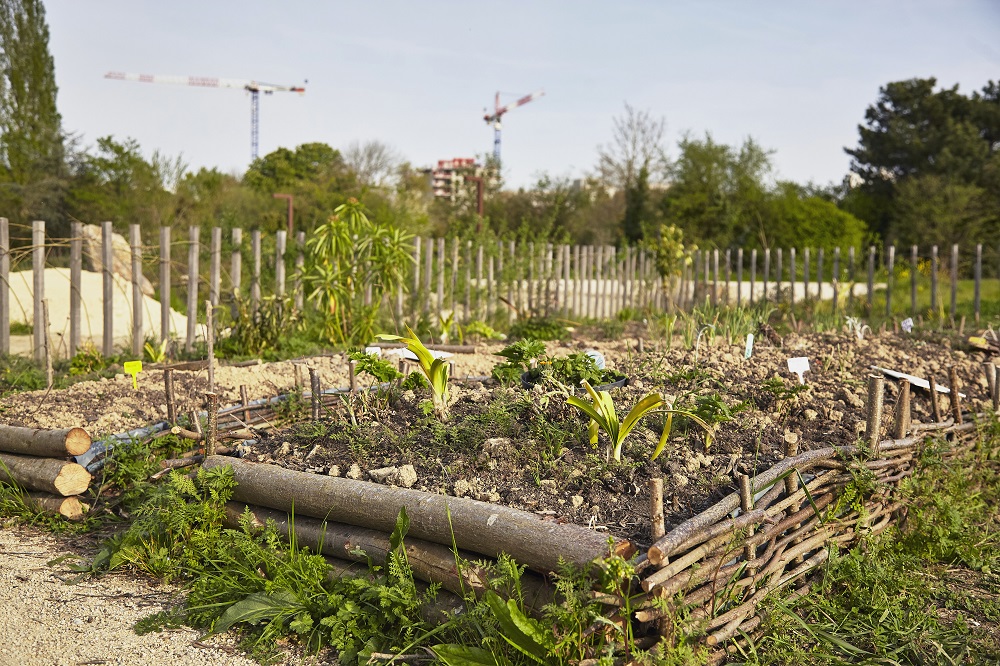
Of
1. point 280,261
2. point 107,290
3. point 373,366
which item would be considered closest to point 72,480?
point 373,366

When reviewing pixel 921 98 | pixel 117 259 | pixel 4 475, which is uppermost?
pixel 921 98

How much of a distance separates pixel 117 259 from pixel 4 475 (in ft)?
27.8

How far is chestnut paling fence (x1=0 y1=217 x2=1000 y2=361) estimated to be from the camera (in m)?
7.36

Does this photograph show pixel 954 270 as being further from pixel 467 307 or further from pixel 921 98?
pixel 921 98

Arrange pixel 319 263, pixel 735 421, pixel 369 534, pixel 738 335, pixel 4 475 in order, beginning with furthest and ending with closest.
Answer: pixel 319 263, pixel 738 335, pixel 4 475, pixel 735 421, pixel 369 534

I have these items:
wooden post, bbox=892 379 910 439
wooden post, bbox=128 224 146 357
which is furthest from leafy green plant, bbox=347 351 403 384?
wooden post, bbox=128 224 146 357

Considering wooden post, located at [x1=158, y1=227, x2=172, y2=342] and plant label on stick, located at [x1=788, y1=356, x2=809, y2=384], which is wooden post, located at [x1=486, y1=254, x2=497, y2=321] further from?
plant label on stick, located at [x1=788, y1=356, x2=809, y2=384]

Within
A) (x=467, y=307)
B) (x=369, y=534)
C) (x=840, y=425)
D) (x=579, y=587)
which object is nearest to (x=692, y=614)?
(x=579, y=587)

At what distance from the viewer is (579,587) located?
253cm

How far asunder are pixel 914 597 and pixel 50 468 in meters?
3.75

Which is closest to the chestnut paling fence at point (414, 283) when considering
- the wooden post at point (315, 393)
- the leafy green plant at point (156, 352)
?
the leafy green plant at point (156, 352)

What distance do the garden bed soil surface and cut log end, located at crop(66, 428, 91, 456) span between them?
1.64 ft

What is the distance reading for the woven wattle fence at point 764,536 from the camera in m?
2.59

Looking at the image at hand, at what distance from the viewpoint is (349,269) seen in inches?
314
